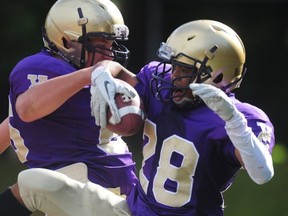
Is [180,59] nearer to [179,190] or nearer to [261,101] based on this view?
[179,190]

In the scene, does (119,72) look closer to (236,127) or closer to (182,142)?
(182,142)

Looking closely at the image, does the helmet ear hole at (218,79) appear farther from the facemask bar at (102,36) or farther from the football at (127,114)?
the facemask bar at (102,36)

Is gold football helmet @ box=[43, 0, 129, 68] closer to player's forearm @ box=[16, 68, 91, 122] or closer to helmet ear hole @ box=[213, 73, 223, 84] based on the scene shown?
player's forearm @ box=[16, 68, 91, 122]

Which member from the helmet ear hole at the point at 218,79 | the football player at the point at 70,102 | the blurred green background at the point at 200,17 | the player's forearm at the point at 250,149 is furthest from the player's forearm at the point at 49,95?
the blurred green background at the point at 200,17

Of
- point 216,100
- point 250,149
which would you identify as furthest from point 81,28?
point 250,149

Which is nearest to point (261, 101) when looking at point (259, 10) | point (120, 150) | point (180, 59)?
point (259, 10)

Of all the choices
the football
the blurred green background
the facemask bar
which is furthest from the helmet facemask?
the blurred green background

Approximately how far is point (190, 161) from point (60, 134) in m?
0.75

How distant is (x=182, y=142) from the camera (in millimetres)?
4098

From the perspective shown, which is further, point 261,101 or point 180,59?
point 261,101

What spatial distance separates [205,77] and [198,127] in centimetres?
20

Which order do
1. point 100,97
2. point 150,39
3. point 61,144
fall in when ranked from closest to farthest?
point 100,97, point 61,144, point 150,39

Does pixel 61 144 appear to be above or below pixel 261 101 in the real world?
above

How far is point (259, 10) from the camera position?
1027 cm
